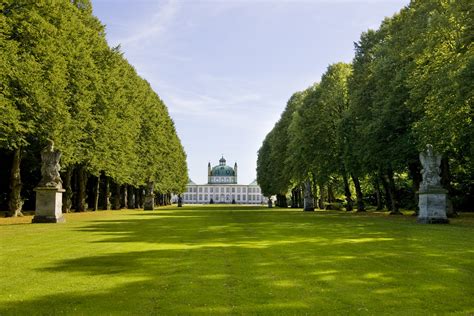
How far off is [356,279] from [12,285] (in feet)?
23.2

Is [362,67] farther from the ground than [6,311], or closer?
farther from the ground

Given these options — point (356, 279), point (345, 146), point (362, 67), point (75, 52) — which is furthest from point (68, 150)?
point (356, 279)

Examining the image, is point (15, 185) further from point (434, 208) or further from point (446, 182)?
point (446, 182)

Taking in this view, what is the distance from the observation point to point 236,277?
10.1m

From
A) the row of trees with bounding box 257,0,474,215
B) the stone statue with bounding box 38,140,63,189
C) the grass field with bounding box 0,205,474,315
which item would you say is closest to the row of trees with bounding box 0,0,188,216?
the stone statue with bounding box 38,140,63,189

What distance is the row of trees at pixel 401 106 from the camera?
25.7m

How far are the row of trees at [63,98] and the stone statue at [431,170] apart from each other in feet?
79.0

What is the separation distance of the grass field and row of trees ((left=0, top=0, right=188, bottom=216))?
15678 millimetres

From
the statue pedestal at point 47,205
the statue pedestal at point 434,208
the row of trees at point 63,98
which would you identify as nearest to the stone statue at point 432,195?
the statue pedestal at point 434,208

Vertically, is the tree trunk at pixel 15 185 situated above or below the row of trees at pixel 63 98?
below

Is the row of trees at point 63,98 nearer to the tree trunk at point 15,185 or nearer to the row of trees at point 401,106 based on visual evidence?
the tree trunk at point 15,185

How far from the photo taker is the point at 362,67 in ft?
142

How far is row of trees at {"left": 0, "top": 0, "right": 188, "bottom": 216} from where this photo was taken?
29234 millimetres

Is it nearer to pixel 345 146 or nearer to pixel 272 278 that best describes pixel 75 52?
pixel 345 146
